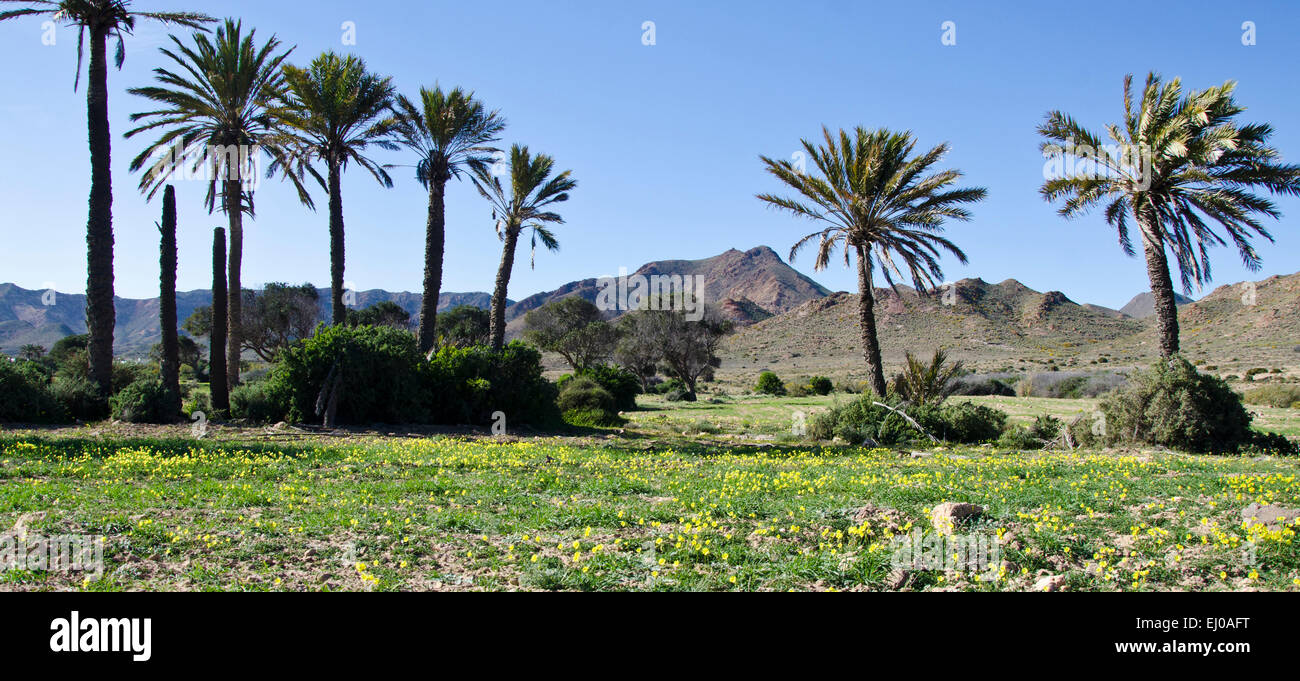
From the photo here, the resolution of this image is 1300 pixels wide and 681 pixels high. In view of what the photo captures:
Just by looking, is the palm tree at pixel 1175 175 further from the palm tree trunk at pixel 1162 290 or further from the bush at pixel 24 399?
the bush at pixel 24 399

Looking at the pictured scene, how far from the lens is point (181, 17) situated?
59.5ft

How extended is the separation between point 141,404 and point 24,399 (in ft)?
7.36

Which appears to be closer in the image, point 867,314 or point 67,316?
point 867,314

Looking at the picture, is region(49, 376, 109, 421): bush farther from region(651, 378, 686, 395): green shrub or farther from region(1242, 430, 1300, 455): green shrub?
region(651, 378, 686, 395): green shrub

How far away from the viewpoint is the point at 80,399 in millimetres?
17328

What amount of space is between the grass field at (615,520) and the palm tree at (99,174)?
23.8ft

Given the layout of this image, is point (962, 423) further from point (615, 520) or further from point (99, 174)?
point (99, 174)

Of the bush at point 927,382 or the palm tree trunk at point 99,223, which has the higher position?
the palm tree trunk at point 99,223

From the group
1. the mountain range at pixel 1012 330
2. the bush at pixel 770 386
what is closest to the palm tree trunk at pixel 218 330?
the mountain range at pixel 1012 330

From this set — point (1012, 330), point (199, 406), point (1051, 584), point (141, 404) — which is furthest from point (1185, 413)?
point (1012, 330)

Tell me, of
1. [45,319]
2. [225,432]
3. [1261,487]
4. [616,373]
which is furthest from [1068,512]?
[45,319]

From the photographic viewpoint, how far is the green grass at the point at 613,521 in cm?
464

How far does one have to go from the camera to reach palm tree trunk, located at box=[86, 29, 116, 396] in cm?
1742

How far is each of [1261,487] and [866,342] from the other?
13.2 meters
